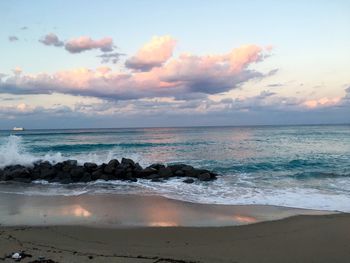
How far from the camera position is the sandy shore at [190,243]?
19.8ft

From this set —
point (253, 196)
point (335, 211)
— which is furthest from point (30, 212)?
point (335, 211)

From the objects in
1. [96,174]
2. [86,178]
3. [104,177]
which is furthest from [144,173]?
[86,178]

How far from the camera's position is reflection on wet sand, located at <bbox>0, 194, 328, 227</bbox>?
848cm

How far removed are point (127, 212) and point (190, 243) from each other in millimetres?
3235

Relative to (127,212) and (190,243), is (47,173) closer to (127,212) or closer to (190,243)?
(127,212)

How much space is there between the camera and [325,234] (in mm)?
7348

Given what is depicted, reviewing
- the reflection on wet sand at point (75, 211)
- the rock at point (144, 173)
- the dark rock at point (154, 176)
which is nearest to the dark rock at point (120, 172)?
the rock at point (144, 173)

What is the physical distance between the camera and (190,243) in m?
6.78

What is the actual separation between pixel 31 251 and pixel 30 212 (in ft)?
11.5

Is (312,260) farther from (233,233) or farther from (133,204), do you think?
(133,204)

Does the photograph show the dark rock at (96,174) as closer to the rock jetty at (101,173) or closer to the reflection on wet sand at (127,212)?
the rock jetty at (101,173)

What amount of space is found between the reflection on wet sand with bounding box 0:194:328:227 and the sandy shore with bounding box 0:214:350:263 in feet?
1.85

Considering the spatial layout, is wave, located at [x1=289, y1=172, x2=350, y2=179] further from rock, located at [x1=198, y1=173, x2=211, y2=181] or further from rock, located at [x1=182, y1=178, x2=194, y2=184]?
rock, located at [x1=182, y1=178, x2=194, y2=184]

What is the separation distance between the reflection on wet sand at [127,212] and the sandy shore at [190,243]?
0.56 m
